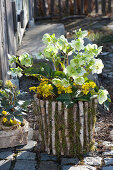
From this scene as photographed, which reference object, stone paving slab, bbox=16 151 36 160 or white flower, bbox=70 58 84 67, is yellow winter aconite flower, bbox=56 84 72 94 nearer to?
white flower, bbox=70 58 84 67

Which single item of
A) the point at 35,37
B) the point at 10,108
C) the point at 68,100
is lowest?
the point at 10,108

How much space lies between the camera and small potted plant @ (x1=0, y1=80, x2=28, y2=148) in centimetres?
350

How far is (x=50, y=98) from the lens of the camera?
3.36m

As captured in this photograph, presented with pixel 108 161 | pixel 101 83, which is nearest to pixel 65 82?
pixel 108 161

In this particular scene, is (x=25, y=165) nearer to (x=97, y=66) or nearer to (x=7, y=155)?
(x=7, y=155)

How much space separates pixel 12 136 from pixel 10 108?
292 mm

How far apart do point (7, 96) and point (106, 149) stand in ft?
3.77

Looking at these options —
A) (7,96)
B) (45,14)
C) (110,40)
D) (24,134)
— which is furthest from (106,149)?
(45,14)

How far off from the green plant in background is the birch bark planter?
0.21 meters

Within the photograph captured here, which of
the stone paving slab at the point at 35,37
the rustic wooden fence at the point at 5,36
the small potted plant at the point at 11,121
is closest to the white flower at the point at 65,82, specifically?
the small potted plant at the point at 11,121

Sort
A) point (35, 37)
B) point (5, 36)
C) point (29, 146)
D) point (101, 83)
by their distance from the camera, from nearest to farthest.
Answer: point (29, 146)
point (5, 36)
point (101, 83)
point (35, 37)

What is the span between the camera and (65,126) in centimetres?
335

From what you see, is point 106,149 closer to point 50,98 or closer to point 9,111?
point 50,98

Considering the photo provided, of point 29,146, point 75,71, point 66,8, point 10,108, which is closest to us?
point 75,71
